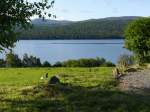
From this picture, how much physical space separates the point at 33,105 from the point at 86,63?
6268cm

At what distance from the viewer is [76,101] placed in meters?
15.7

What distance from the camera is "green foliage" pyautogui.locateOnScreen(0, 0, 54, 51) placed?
16.7 metres

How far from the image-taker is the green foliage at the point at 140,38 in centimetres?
4578

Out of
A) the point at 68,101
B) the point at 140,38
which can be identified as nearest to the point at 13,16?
the point at 68,101

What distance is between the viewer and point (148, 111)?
45.8 ft

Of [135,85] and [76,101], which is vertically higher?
[76,101]

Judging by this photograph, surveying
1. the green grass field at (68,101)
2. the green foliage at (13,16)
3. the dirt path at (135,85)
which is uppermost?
the green foliage at (13,16)

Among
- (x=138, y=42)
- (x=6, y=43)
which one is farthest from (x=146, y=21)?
(x=6, y=43)

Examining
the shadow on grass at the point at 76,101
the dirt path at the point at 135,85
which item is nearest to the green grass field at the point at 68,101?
the shadow on grass at the point at 76,101

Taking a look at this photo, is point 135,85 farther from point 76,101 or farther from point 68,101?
point 68,101

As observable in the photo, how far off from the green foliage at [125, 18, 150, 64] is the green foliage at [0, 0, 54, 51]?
1136 inches

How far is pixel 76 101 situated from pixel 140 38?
3099 centimetres

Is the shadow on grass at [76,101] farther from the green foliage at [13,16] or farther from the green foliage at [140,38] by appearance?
the green foliage at [140,38]

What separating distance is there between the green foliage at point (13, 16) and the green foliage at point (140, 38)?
2885 centimetres
